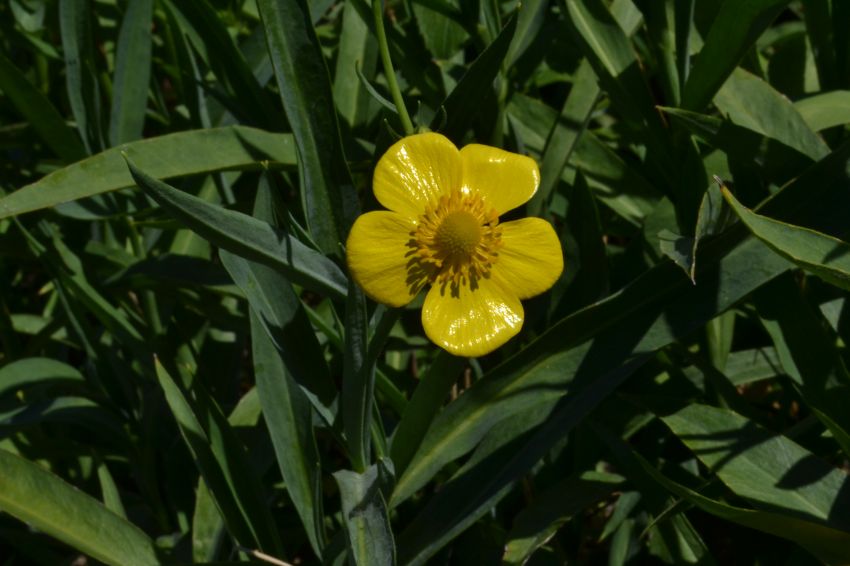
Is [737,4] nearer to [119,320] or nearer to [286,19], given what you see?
[286,19]

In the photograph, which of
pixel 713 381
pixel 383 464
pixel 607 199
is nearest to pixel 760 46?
pixel 607 199

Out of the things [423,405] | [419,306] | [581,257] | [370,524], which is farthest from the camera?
[419,306]

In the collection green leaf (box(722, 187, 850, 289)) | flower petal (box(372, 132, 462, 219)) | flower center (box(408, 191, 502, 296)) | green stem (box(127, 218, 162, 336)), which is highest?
flower petal (box(372, 132, 462, 219))

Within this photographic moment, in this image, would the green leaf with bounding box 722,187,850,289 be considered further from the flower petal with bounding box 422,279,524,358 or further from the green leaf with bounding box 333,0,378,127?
Result: the green leaf with bounding box 333,0,378,127

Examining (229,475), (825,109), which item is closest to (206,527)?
(229,475)

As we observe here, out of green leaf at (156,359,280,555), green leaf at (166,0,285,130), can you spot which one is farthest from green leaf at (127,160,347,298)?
green leaf at (166,0,285,130)

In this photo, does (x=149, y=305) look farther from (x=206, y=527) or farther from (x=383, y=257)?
(x=383, y=257)
